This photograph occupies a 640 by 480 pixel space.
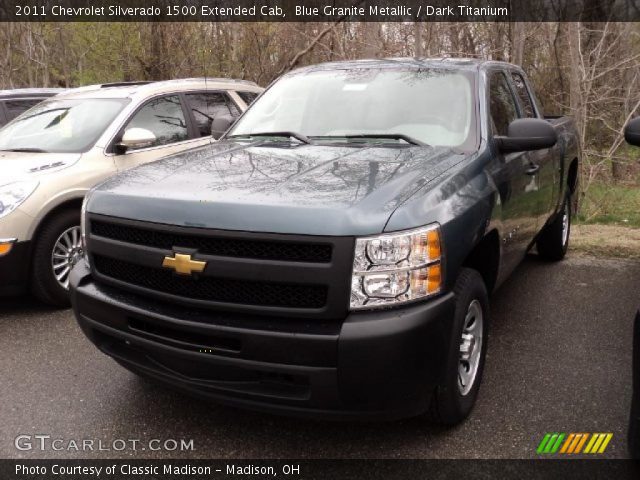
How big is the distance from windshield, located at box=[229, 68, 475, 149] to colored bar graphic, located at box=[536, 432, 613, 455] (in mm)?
1610

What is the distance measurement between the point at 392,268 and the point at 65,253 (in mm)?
3417

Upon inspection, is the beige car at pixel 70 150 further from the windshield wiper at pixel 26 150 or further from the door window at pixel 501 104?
the door window at pixel 501 104

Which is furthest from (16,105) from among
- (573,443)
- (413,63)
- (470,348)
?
(573,443)

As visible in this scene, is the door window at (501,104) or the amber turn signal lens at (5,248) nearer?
the door window at (501,104)

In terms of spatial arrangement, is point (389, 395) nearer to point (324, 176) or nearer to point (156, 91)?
point (324, 176)

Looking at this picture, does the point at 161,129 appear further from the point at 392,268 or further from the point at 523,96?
the point at 392,268

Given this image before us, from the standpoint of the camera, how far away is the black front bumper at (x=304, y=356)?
2.38 meters

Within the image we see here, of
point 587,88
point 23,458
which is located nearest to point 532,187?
point 23,458

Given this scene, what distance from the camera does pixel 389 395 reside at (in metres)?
2.47

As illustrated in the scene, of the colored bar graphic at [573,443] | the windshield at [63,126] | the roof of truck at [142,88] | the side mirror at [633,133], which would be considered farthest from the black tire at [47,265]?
the side mirror at [633,133]

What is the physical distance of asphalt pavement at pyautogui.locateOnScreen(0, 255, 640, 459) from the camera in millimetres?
2900

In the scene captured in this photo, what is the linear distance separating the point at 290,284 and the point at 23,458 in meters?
1.62

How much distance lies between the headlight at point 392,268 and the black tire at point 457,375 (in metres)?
0.32

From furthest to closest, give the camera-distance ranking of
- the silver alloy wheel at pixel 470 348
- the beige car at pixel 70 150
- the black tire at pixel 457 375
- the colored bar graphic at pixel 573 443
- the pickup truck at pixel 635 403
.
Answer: the beige car at pixel 70 150 → the silver alloy wheel at pixel 470 348 → the colored bar graphic at pixel 573 443 → the black tire at pixel 457 375 → the pickup truck at pixel 635 403
